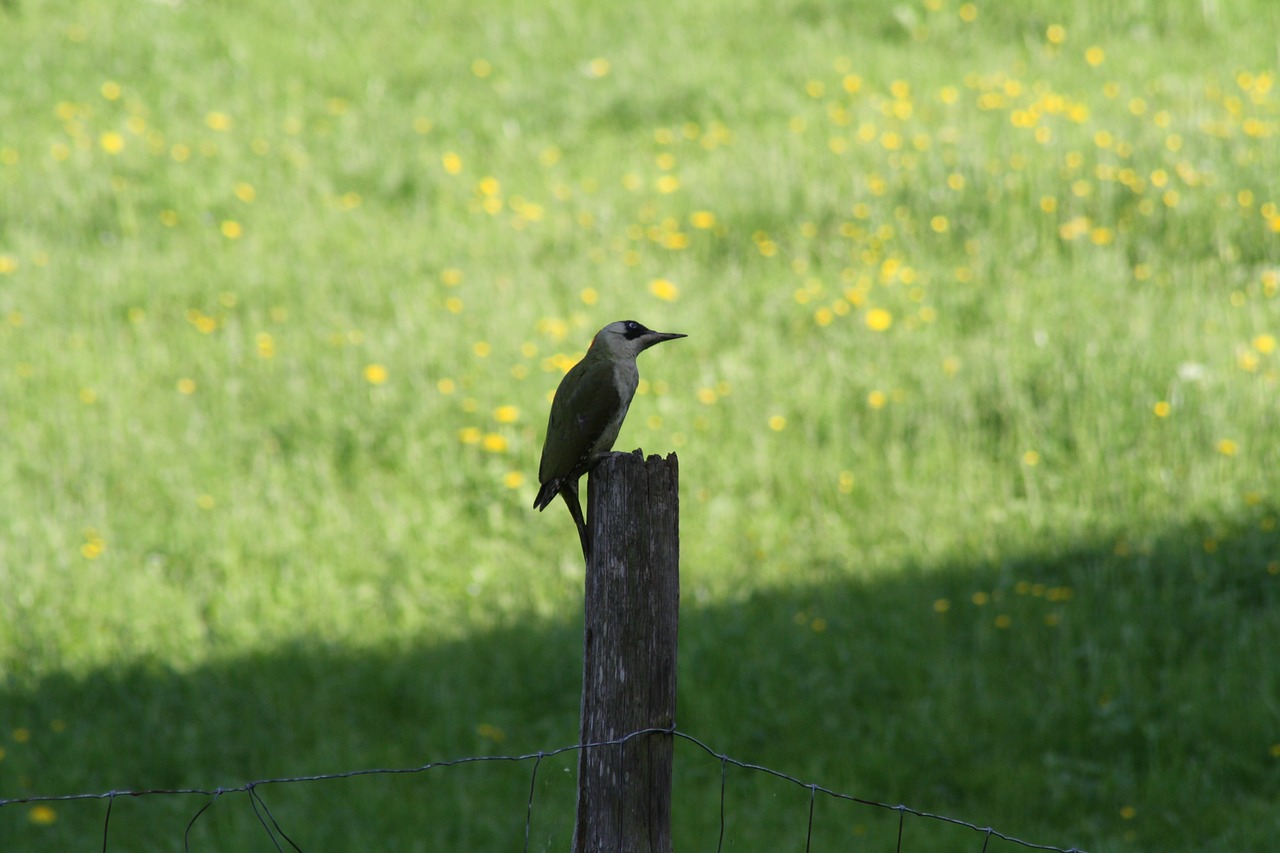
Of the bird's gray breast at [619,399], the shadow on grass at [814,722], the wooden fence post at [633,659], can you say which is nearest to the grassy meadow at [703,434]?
the shadow on grass at [814,722]

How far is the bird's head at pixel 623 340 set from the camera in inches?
150

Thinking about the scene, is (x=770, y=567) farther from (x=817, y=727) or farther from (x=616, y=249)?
(x=616, y=249)

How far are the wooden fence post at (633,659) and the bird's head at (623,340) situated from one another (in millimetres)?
976

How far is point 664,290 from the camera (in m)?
7.79

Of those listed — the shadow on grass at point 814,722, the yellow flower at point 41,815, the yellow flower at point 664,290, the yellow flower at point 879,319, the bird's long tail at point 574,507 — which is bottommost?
the yellow flower at point 41,815

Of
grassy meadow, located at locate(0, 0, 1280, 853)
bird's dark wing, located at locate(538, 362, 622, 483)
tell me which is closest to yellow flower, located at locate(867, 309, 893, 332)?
grassy meadow, located at locate(0, 0, 1280, 853)

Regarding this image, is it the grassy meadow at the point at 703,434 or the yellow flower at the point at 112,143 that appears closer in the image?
the grassy meadow at the point at 703,434

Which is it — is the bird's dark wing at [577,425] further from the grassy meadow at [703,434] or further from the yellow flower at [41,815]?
the yellow flower at [41,815]

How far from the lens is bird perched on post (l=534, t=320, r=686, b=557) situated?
144 inches

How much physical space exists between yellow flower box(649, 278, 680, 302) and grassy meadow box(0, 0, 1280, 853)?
0.08m

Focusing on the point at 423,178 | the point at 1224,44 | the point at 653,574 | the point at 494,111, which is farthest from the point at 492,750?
the point at 1224,44

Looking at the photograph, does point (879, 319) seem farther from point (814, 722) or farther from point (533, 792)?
point (533, 792)

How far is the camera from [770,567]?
6.32m

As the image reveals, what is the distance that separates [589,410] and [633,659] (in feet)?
3.32
